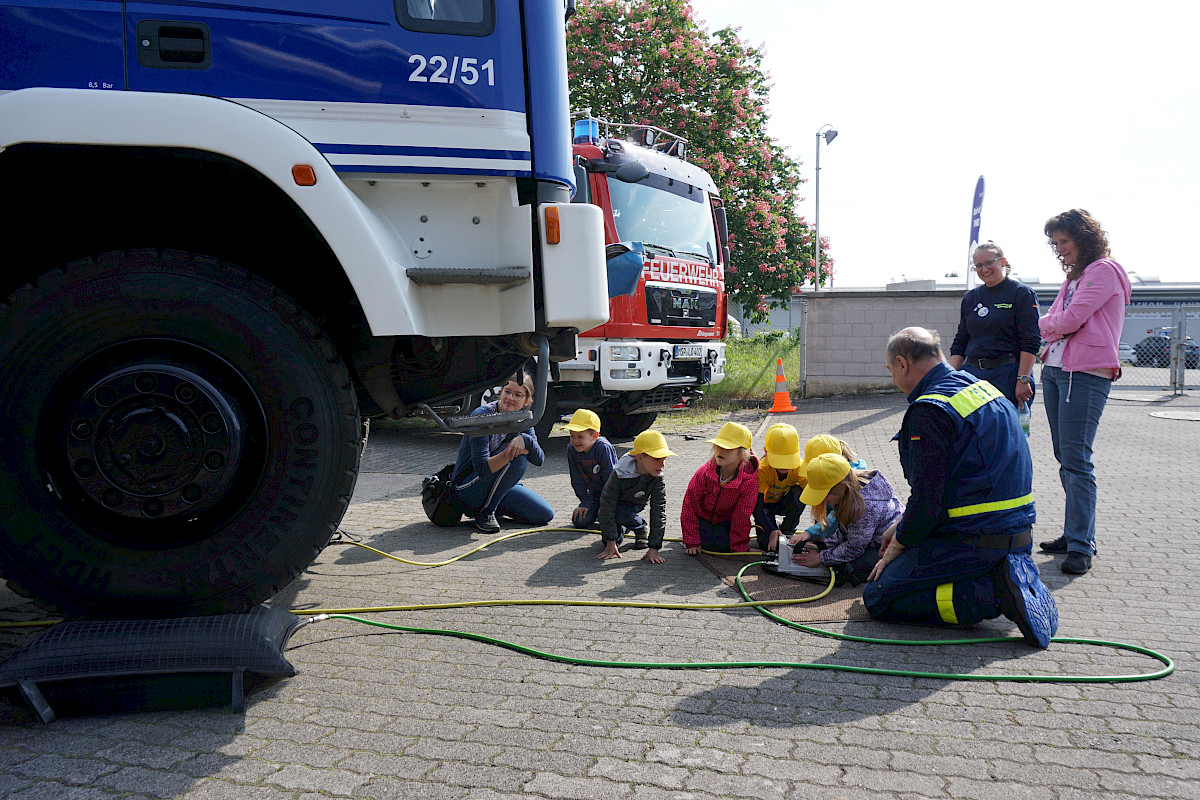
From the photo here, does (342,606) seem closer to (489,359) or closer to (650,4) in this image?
(489,359)

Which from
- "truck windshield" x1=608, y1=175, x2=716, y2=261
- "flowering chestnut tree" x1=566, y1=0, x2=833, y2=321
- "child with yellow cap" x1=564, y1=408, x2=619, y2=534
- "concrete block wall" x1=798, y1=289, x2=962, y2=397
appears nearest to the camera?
"child with yellow cap" x1=564, y1=408, x2=619, y2=534

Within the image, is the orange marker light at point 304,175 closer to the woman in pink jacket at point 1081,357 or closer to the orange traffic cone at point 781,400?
the woman in pink jacket at point 1081,357

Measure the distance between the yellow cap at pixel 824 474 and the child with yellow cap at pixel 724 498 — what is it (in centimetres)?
62

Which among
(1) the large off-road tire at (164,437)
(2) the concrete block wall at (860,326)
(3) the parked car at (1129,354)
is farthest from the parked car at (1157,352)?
(1) the large off-road tire at (164,437)

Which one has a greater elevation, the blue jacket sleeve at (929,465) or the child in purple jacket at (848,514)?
the blue jacket sleeve at (929,465)

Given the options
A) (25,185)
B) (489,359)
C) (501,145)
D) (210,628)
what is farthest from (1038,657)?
(25,185)

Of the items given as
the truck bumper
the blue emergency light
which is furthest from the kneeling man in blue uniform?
the blue emergency light

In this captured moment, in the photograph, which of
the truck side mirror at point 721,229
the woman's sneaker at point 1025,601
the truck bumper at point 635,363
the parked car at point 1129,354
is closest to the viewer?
the woman's sneaker at point 1025,601

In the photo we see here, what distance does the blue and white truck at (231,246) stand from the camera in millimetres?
2719

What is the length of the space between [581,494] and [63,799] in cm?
391

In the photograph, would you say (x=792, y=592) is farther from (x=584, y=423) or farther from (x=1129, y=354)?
(x=1129, y=354)

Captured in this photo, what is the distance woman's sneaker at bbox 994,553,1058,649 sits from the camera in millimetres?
3381

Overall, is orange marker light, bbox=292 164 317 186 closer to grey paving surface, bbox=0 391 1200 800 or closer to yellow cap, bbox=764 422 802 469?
grey paving surface, bbox=0 391 1200 800

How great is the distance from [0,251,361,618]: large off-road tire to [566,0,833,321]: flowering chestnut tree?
14879 millimetres
